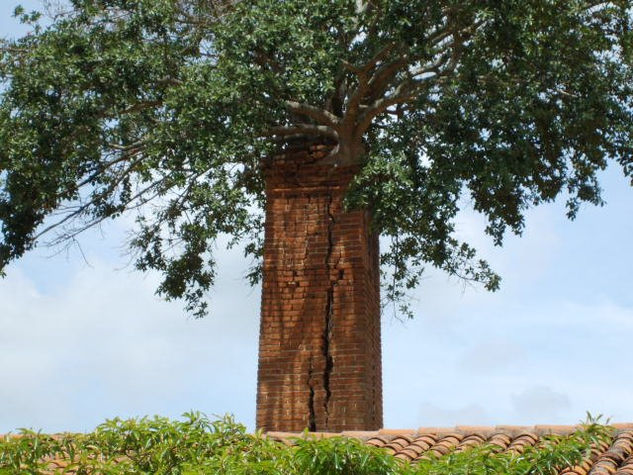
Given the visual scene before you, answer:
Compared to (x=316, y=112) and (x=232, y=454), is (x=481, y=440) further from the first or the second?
(x=316, y=112)

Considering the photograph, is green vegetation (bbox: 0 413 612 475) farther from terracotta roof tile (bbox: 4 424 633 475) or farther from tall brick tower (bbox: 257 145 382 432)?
tall brick tower (bbox: 257 145 382 432)

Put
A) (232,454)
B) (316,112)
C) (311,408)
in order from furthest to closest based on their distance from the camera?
(316,112) < (311,408) < (232,454)

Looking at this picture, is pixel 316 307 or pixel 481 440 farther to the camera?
pixel 316 307

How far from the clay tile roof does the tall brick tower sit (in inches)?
99.5

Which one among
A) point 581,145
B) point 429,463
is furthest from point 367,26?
point 429,463

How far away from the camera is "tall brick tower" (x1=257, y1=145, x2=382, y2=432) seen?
525 inches

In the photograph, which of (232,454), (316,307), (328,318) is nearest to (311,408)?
(328,318)

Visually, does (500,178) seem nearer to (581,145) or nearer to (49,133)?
(581,145)

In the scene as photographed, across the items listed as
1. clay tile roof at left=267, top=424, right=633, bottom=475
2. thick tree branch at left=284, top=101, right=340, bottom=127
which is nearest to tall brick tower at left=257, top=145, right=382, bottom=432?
thick tree branch at left=284, top=101, right=340, bottom=127

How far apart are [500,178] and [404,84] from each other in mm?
2247

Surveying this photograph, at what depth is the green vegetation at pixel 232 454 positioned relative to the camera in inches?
313

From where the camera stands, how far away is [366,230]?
14320 mm

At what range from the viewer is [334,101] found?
576 inches

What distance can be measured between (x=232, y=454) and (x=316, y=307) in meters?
5.25
